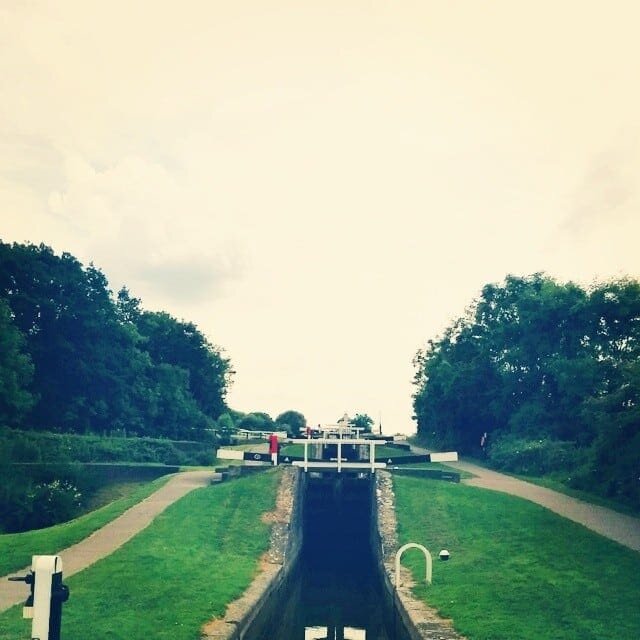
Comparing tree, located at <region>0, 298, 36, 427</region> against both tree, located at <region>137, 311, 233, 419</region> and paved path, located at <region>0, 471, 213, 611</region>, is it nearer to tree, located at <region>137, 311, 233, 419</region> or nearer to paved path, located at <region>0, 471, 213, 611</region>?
paved path, located at <region>0, 471, 213, 611</region>

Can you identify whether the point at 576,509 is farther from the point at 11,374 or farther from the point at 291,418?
the point at 291,418

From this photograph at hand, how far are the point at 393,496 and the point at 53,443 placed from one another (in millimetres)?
16141

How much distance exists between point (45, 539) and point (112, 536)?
1715 mm

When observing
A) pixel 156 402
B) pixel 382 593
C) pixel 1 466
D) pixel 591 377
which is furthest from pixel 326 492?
pixel 156 402

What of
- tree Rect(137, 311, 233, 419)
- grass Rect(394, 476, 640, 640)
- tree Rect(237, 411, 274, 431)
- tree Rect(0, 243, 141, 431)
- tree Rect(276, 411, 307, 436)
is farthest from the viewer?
tree Rect(276, 411, 307, 436)

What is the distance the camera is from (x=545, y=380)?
39.8 m

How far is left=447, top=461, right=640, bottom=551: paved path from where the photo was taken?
17.8m

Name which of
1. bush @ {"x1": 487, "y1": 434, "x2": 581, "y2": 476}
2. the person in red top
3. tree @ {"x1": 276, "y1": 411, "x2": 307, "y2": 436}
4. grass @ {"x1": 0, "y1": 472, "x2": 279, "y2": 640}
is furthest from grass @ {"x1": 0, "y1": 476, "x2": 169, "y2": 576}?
tree @ {"x1": 276, "y1": 411, "x2": 307, "y2": 436}

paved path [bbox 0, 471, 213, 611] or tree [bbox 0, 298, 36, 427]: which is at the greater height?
tree [bbox 0, 298, 36, 427]

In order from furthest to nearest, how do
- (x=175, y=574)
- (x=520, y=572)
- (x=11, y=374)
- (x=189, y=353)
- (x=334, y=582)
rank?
(x=189, y=353), (x=11, y=374), (x=334, y=582), (x=520, y=572), (x=175, y=574)

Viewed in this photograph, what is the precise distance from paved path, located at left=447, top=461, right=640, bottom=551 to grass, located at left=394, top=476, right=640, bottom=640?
0.62 metres

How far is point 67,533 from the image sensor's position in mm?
19969

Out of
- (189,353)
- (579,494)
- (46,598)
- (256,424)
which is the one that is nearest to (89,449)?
(579,494)

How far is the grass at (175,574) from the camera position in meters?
11.2
